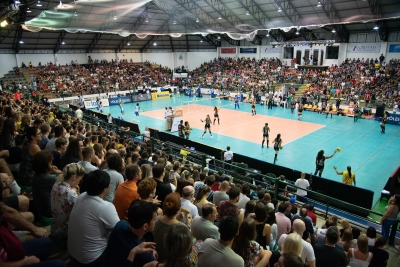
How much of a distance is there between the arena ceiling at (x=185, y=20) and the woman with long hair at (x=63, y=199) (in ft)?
65.5

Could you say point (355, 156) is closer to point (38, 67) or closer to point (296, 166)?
point (296, 166)

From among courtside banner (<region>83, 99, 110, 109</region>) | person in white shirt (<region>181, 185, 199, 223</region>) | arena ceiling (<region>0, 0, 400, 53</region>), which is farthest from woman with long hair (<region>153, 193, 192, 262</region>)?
courtside banner (<region>83, 99, 110, 109</region>)

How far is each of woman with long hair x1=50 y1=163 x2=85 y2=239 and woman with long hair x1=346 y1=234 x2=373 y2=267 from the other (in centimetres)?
512

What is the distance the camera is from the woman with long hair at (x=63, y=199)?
12.4 feet

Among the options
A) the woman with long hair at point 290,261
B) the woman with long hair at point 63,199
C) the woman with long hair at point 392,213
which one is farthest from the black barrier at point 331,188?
the woman with long hair at point 63,199

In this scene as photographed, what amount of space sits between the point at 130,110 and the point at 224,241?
104 feet

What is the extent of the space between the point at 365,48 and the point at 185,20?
2506cm

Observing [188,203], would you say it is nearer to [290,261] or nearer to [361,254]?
[290,261]

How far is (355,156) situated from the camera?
1714 centimetres

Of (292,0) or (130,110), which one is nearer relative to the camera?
(292,0)

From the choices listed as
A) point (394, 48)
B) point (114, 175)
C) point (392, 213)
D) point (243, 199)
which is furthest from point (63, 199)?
point (394, 48)

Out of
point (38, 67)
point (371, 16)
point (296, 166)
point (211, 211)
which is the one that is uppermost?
point (371, 16)

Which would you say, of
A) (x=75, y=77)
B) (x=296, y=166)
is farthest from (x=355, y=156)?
(x=75, y=77)

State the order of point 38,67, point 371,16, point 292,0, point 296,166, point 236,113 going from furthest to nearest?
point 38,67, point 236,113, point 292,0, point 371,16, point 296,166
